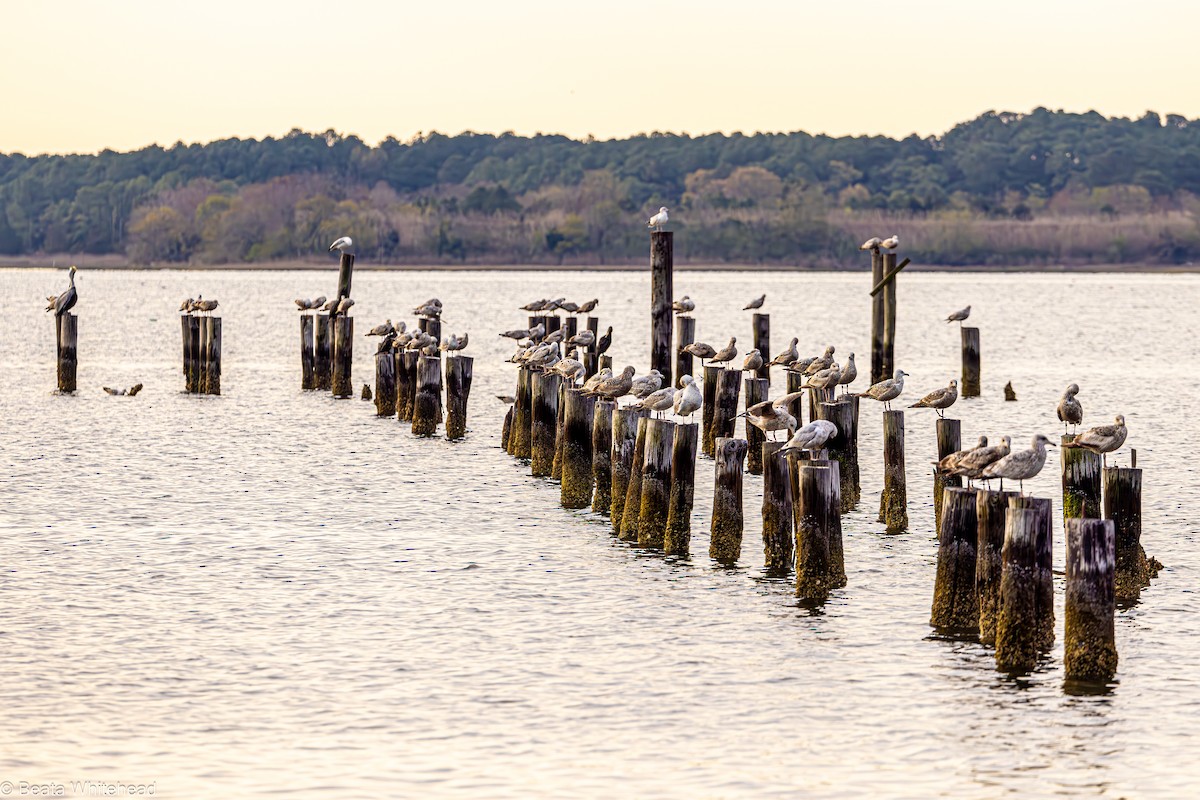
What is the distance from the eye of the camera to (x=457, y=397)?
2916 cm

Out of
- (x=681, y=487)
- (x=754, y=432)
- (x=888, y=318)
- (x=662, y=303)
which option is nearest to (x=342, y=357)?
(x=662, y=303)

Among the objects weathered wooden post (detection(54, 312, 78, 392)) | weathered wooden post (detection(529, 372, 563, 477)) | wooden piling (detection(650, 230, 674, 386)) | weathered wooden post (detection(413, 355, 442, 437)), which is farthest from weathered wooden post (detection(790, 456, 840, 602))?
weathered wooden post (detection(54, 312, 78, 392))

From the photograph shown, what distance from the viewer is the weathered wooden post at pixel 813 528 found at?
591 inches

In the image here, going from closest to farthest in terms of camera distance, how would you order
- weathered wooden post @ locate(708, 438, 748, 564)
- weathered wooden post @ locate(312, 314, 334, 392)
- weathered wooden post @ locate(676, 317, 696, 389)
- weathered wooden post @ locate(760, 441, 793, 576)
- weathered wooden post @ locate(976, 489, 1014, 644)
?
weathered wooden post @ locate(976, 489, 1014, 644), weathered wooden post @ locate(760, 441, 793, 576), weathered wooden post @ locate(708, 438, 748, 564), weathered wooden post @ locate(676, 317, 696, 389), weathered wooden post @ locate(312, 314, 334, 392)

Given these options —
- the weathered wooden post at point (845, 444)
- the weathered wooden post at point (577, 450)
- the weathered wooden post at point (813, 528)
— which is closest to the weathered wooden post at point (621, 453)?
the weathered wooden post at point (577, 450)

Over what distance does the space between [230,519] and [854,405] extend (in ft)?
26.8

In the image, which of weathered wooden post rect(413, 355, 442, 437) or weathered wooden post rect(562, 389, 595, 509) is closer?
weathered wooden post rect(562, 389, 595, 509)

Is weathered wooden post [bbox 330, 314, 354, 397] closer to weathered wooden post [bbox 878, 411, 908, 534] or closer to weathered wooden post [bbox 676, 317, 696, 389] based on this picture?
weathered wooden post [bbox 676, 317, 696, 389]

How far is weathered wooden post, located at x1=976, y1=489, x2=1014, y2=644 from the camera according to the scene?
13227 millimetres

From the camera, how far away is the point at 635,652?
45.6 feet

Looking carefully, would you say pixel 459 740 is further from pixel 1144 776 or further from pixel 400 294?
pixel 400 294

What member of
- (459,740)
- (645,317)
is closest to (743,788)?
(459,740)

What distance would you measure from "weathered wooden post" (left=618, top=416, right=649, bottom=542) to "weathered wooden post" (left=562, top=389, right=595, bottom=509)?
215 centimetres

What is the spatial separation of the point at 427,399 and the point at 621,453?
1116 cm
